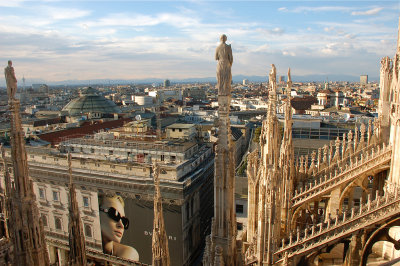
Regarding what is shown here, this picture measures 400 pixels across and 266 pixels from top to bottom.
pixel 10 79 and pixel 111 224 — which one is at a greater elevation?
pixel 10 79

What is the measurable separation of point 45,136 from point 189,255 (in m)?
30.5

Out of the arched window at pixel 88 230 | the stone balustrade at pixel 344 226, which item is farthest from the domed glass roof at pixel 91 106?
the stone balustrade at pixel 344 226

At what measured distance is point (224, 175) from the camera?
7.09 meters

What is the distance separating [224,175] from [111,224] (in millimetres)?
28289

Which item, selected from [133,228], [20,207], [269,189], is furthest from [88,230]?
[269,189]

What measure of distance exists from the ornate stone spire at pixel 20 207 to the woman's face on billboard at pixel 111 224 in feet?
74.5

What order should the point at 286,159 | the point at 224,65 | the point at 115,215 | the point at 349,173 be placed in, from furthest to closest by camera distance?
the point at 115,215, the point at 286,159, the point at 349,173, the point at 224,65

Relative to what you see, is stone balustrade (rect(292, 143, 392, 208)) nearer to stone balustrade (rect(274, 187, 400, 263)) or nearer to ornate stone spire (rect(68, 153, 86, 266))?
stone balustrade (rect(274, 187, 400, 263))

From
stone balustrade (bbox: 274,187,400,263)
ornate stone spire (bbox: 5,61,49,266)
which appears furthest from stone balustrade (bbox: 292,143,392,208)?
ornate stone spire (bbox: 5,61,49,266)

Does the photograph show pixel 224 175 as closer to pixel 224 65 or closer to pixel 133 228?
pixel 224 65

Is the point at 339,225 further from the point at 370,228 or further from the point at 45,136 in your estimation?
the point at 45,136

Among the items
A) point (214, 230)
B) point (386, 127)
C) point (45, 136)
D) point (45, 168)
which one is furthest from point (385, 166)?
point (45, 136)

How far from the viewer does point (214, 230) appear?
23.7 ft

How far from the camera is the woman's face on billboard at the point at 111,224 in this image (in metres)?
31.2
